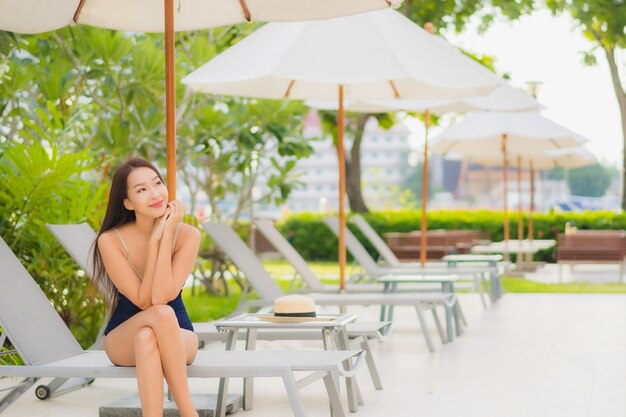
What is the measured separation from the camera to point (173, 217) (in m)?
4.85

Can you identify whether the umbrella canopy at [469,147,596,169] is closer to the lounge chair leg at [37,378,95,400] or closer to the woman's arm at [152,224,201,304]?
the lounge chair leg at [37,378,95,400]

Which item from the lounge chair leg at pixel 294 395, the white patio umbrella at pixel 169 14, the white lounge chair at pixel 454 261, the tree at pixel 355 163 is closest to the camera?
the lounge chair leg at pixel 294 395

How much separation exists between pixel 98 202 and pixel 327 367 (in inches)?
161

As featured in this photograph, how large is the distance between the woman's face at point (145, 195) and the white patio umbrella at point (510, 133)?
36.4 feet

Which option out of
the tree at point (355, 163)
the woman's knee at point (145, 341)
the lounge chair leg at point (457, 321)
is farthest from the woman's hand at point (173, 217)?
the tree at point (355, 163)

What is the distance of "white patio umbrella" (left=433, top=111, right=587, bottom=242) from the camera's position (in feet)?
52.2

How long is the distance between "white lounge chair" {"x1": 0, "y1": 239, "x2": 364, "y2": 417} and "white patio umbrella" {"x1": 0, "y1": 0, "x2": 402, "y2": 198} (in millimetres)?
848

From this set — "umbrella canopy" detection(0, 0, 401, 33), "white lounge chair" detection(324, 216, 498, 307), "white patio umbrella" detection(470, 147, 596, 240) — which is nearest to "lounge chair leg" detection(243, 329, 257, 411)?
"umbrella canopy" detection(0, 0, 401, 33)

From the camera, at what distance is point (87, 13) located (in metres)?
6.11

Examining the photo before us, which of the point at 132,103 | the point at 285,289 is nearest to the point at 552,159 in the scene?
the point at 285,289

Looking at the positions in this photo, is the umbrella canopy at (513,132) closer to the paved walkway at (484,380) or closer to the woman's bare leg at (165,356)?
the paved walkway at (484,380)

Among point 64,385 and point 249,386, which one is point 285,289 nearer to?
point 64,385

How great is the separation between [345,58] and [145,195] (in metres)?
3.75

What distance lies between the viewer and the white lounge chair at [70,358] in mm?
4660
